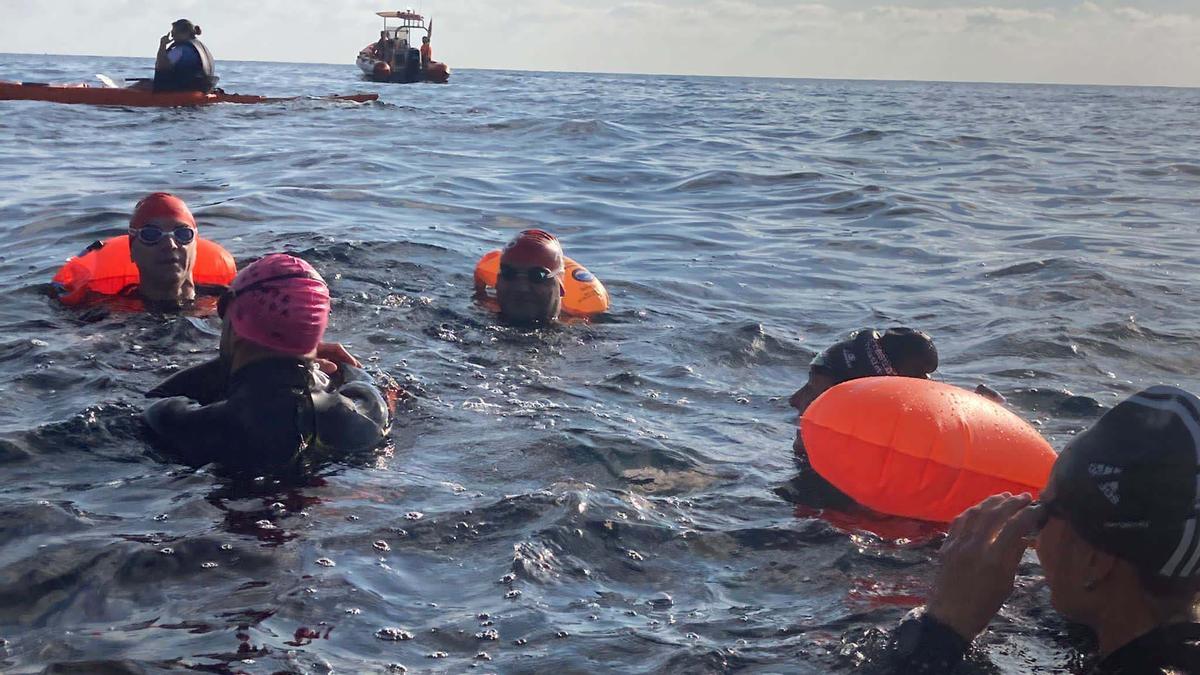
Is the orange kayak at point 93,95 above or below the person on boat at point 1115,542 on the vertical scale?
above

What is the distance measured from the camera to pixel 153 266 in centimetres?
917

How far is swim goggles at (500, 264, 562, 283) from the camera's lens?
9.69 metres

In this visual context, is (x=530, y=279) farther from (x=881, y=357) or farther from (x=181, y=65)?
(x=181, y=65)

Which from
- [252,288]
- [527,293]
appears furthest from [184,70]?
[252,288]

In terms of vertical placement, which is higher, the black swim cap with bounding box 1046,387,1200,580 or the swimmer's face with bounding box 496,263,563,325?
the black swim cap with bounding box 1046,387,1200,580

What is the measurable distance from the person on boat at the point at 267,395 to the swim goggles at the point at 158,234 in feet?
10.4

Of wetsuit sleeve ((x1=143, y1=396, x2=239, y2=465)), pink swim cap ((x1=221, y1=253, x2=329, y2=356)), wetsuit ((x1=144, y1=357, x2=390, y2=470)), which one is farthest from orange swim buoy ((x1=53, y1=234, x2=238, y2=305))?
pink swim cap ((x1=221, y1=253, x2=329, y2=356))

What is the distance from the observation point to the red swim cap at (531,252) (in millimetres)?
9617

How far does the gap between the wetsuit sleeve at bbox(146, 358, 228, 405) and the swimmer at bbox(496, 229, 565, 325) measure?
11.2ft

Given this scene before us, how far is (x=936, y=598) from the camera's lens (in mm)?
4035

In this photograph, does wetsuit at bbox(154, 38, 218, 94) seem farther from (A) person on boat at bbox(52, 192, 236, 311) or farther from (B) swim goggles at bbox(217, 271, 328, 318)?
(B) swim goggles at bbox(217, 271, 328, 318)

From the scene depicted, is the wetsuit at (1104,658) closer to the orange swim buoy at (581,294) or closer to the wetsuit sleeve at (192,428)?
the wetsuit sleeve at (192,428)

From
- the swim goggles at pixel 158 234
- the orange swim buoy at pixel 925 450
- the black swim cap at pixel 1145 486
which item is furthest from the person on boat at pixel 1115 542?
the swim goggles at pixel 158 234

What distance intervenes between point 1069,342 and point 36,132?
2069cm
